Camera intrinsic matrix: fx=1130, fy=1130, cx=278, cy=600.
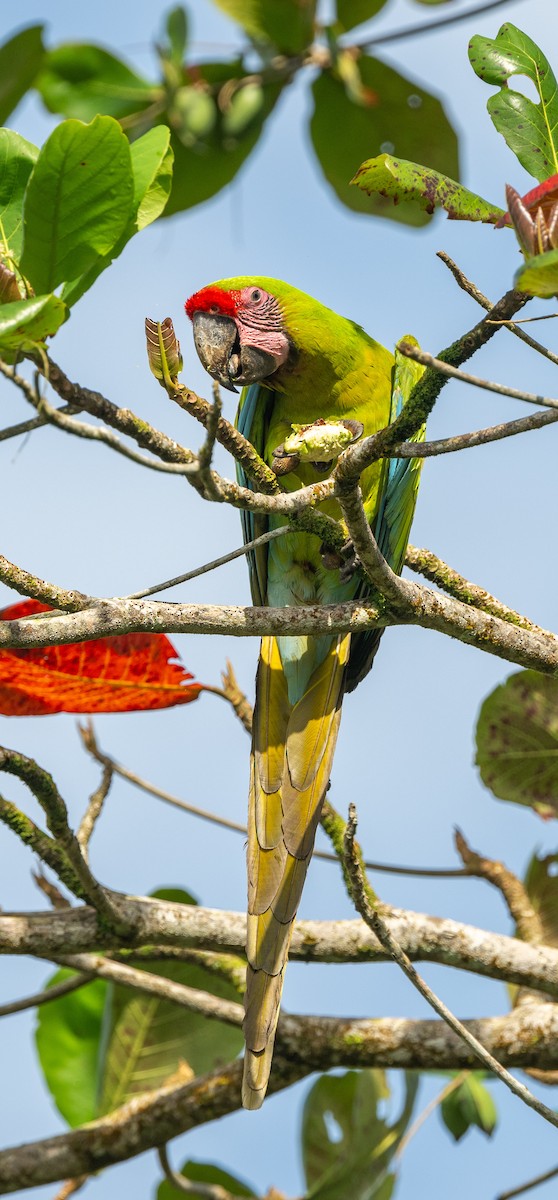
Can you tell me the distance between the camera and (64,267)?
5.20ft

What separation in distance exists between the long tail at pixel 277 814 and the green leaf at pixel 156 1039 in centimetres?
49

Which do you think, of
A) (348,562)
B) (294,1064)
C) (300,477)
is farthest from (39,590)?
(294,1064)

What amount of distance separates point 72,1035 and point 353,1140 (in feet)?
2.65

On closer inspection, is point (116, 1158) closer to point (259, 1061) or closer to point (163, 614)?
point (259, 1061)

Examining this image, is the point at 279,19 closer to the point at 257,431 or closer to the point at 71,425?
the point at 257,431

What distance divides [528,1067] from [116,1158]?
3.13ft

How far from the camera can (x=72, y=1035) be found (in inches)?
122

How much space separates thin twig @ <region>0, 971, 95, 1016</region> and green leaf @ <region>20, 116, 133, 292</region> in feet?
5.67

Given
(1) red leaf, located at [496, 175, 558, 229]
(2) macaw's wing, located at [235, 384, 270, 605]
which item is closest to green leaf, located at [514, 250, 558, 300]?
(1) red leaf, located at [496, 175, 558, 229]

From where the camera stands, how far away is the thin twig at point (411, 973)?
1.86 metres

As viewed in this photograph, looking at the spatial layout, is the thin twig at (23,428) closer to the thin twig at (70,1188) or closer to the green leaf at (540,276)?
the green leaf at (540,276)

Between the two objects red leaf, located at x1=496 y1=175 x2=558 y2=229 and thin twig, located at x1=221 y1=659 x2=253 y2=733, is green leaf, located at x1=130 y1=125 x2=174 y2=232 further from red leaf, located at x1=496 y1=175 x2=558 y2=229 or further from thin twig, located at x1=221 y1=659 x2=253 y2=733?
thin twig, located at x1=221 y1=659 x2=253 y2=733

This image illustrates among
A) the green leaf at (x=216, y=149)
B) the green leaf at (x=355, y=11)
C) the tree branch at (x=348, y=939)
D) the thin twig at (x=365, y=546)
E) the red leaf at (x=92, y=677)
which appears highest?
the green leaf at (x=355, y=11)

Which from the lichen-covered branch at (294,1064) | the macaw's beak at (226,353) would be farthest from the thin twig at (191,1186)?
the macaw's beak at (226,353)
